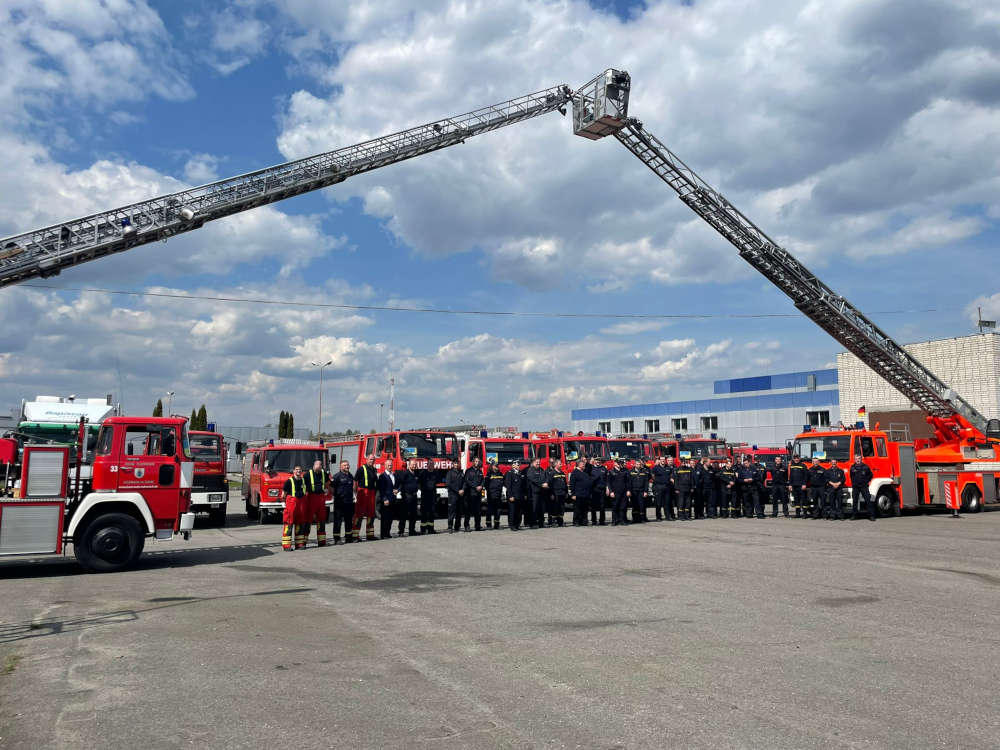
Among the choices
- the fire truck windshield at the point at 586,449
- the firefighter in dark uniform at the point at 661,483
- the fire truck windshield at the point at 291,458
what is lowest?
the firefighter in dark uniform at the point at 661,483

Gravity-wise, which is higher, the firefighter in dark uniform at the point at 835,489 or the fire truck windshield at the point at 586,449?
the fire truck windshield at the point at 586,449

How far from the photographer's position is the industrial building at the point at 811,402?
3659 centimetres

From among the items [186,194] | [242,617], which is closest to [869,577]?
[242,617]

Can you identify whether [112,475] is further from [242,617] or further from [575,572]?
[575,572]

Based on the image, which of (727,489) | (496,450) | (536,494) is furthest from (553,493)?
(727,489)

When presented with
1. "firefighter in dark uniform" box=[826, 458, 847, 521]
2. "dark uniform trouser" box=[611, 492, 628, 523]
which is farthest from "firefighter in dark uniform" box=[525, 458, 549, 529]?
"firefighter in dark uniform" box=[826, 458, 847, 521]

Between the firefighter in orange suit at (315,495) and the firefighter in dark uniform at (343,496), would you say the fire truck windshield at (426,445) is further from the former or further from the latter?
the firefighter in orange suit at (315,495)

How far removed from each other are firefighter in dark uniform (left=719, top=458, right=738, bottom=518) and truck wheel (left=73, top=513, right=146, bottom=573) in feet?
49.2

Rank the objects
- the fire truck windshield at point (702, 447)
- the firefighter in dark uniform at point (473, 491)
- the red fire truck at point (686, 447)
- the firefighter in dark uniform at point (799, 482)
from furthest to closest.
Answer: the fire truck windshield at point (702, 447) → the red fire truck at point (686, 447) → the firefighter in dark uniform at point (799, 482) → the firefighter in dark uniform at point (473, 491)

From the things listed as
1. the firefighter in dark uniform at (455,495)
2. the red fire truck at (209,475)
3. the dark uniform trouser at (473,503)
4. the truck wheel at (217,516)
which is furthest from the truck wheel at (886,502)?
the truck wheel at (217,516)

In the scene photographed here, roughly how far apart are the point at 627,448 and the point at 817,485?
6.14m

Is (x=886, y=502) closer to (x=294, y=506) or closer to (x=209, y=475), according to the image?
(x=294, y=506)

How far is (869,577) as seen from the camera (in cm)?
993

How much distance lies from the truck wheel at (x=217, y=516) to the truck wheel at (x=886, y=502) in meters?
17.5
